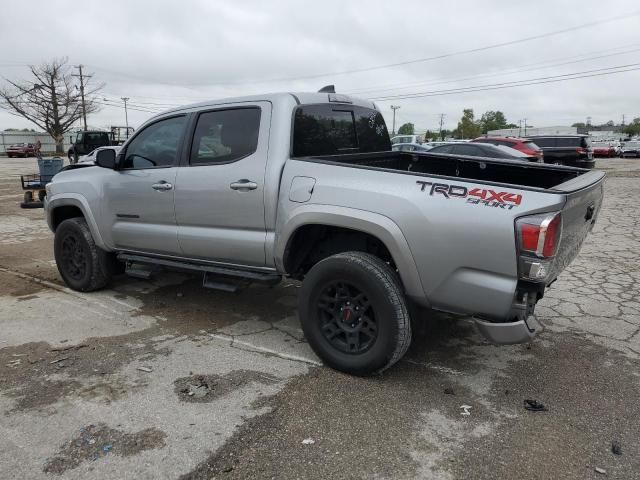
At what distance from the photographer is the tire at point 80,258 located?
538 centimetres

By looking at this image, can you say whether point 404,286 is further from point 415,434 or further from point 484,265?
point 415,434

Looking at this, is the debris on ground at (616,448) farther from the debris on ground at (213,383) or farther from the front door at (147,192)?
the front door at (147,192)

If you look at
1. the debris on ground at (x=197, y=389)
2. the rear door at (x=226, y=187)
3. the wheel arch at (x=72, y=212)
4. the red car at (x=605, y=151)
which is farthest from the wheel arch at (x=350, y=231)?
the red car at (x=605, y=151)

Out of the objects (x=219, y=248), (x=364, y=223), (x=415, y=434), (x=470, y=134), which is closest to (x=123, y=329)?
(x=219, y=248)

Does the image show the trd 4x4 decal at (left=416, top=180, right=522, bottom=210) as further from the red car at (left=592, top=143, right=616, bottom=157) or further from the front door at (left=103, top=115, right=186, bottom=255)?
the red car at (left=592, top=143, right=616, bottom=157)

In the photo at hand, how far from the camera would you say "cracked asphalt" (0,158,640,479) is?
8.79 feet

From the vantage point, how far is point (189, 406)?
3217mm

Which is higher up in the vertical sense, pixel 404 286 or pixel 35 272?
pixel 404 286

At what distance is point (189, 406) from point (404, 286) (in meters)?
1.55

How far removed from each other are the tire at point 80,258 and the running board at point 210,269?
27 cm

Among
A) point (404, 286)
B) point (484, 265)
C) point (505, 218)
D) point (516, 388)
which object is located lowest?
point (516, 388)

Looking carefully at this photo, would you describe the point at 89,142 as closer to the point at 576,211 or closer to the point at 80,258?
the point at 80,258

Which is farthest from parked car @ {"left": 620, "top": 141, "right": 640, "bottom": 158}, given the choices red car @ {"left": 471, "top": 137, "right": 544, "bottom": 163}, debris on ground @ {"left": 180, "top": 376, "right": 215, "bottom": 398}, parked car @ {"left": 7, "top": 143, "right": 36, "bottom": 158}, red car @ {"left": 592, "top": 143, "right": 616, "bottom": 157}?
parked car @ {"left": 7, "top": 143, "right": 36, "bottom": 158}

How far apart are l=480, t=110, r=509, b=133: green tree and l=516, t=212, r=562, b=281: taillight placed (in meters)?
121
